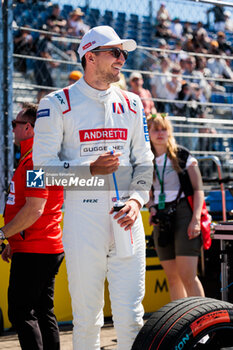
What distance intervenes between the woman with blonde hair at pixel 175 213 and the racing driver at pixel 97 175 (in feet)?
5.50

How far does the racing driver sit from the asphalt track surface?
6.10 ft

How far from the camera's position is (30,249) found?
3.30 metres

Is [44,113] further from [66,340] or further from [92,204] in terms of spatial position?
[66,340]

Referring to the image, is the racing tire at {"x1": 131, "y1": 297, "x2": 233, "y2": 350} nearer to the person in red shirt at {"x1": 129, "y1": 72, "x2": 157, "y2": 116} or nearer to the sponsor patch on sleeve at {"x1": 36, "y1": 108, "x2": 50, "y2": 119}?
the sponsor patch on sleeve at {"x1": 36, "y1": 108, "x2": 50, "y2": 119}

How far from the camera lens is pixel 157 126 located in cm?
464

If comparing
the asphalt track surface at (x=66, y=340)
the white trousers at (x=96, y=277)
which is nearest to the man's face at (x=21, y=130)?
the white trousers at (x=96, y=277)

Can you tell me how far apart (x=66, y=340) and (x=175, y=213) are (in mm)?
1421

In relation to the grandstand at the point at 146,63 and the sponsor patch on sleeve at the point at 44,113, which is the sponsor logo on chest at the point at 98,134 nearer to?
the sponsor patch on sleeve at the point at 44,113

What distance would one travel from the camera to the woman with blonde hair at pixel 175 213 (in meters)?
4.48

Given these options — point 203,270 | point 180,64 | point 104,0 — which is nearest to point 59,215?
point 203,270

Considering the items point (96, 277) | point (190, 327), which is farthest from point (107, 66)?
point (190, 327)

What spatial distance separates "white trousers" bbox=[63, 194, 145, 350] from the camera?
8.91 ft

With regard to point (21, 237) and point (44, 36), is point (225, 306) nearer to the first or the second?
point (21, 237)

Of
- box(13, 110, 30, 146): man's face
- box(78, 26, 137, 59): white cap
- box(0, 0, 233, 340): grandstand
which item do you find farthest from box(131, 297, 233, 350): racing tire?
box(0, 0, 233, 340): grandstand
